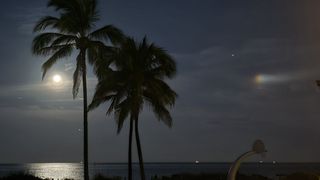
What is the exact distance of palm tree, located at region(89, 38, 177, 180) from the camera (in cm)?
3488

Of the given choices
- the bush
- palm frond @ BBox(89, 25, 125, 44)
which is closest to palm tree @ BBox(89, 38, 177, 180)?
palm frond @ BBox(89, 25, 125, 44)

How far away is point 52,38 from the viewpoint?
33.2 metres

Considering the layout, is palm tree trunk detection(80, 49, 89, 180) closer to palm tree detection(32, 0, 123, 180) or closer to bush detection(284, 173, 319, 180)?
palm tree detection(32, 0, 123, 180)

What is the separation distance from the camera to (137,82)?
34906 millimetres

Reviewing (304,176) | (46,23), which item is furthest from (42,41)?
Answer: (304,176)

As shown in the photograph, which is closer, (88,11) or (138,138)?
(88,11)

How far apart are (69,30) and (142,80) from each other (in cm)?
563

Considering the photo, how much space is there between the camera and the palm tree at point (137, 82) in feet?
114

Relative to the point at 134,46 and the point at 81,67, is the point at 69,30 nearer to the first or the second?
the point at 81,67

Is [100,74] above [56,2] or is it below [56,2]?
below

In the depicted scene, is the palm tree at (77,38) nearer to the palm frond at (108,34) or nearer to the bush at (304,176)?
the palm frond at (108,34)

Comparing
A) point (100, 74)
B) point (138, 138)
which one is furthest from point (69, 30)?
point (138, 138)

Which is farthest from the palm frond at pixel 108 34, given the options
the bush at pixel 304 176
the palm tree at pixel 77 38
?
the bush at pixel 304 176

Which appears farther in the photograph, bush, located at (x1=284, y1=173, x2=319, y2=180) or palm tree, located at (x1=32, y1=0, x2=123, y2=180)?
palm tree, located at (x1=32, y1=0, x2=123, y2=180)
